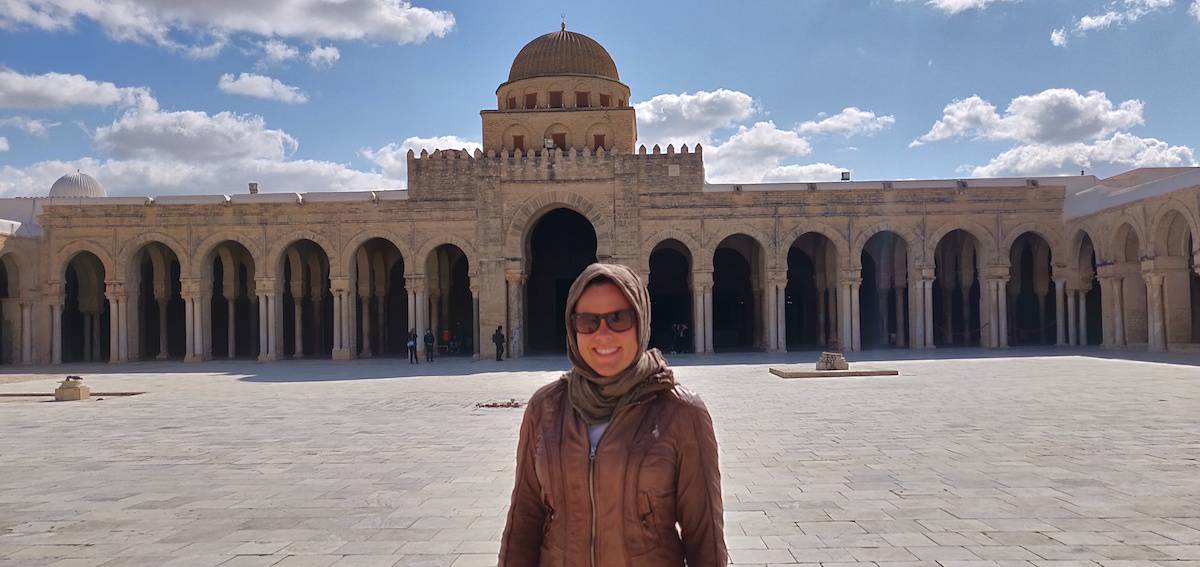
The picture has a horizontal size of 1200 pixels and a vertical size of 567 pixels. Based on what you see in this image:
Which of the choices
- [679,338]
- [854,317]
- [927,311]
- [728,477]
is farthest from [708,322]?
[728,477]

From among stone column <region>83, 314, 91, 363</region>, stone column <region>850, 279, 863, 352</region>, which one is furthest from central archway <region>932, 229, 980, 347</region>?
stone column <region>83, 314, 91, 363</region>

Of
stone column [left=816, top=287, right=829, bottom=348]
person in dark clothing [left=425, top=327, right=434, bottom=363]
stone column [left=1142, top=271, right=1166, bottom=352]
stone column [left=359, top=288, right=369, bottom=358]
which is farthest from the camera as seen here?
stone column [left=816, top=287, right=829, bottom=348]

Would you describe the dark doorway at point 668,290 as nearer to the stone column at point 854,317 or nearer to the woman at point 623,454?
the stone column at point 854,317

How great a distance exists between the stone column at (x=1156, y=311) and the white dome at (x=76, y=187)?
33969mm

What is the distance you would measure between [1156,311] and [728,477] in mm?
18304

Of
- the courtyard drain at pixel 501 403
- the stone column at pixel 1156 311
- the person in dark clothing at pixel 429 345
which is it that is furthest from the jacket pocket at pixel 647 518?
the stone column at pixel 1156 311

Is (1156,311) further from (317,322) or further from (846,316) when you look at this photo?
(317,322)

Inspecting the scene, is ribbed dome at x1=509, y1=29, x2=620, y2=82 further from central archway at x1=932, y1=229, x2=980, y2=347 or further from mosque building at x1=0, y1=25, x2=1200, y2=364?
central archway at x1=932, y1=229, x2=980, y2=347

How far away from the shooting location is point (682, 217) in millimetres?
24078

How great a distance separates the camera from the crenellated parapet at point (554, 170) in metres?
24.1

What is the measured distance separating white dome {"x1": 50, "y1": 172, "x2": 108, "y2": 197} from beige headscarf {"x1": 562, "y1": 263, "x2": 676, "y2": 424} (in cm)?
3530

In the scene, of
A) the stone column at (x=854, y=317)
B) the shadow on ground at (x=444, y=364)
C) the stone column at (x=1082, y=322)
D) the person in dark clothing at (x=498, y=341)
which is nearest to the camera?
the shadow on ground at (x=444, y=364)

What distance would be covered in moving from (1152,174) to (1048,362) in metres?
14.3

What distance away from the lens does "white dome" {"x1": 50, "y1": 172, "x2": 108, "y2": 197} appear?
32219mm
